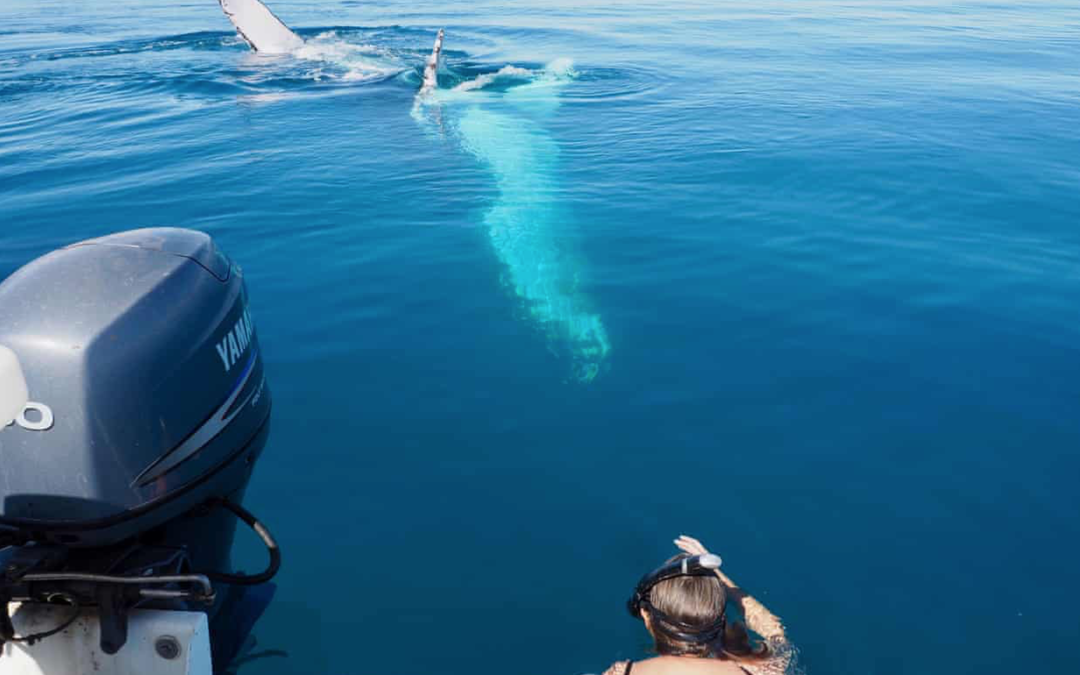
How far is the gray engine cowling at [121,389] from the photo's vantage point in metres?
3.06

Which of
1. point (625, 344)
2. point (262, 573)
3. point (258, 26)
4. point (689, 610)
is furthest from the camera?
point (258, 26)

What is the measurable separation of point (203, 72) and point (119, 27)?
32.4ft

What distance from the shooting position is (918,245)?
966 cm

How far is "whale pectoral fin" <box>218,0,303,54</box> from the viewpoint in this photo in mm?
22016

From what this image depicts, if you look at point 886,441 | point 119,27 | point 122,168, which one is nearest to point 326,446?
point 886,441

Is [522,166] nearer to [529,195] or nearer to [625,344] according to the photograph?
[529,195]

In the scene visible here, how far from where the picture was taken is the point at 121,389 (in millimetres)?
3164

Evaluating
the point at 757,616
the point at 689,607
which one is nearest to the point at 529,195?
the point at 757,616

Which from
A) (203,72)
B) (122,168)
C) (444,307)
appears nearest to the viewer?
(444,307)

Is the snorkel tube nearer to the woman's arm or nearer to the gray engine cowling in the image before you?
the gray engine cowling

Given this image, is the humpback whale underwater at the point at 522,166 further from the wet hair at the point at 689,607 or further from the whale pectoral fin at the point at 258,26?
the wet hair at the point at 689,607

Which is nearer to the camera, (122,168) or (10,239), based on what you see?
(10,239)

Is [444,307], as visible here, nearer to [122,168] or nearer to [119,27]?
[122,168]

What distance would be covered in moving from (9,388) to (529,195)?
372 inches
